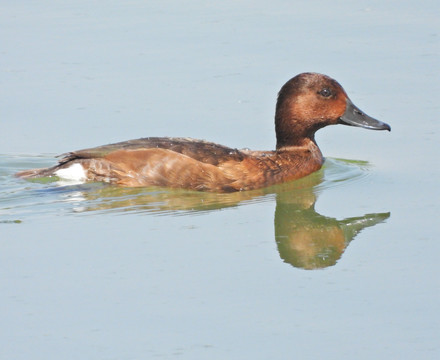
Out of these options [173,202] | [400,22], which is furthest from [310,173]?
[400,22]

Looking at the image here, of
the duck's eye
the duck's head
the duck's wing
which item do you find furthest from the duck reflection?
the duck's eye

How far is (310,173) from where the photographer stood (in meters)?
10.9

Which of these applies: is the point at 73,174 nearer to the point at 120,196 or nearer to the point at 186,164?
the point at 120,196

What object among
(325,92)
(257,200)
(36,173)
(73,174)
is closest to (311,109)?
(325,92)

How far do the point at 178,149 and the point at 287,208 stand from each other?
1.18 m

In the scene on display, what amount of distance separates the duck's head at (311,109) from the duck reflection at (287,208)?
51 cm

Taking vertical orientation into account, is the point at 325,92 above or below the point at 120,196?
above

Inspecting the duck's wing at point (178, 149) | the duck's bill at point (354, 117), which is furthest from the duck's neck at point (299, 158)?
the duck's wing at point (178, 149)

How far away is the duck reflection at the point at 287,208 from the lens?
28.5ft

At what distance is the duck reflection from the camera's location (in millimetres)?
8695

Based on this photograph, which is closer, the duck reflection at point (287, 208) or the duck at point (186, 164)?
the duck reflection at point (287, 208)

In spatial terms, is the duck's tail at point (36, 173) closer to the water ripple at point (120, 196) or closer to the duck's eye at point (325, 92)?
the water ripple at point (120, 196)

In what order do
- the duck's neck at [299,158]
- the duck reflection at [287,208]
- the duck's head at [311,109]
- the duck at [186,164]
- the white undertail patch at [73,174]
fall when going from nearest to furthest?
the duck reflection at [287,208] < the duck at [186,164] < the white undertail patch at [73,174] < the duck's neck at [299,158] < the duck's head at [311,109]

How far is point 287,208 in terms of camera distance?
995 cm
